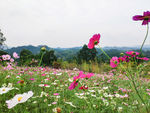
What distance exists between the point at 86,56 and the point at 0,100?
30236 millimetres

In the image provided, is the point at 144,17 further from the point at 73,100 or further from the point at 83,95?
the point at 73,100

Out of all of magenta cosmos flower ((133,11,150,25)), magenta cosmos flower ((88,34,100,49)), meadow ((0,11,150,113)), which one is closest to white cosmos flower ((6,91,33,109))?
meadow ((0,11,150,113))

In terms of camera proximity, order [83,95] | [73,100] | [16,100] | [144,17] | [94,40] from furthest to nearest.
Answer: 1. [73,100]
2. [83,95]
3. [94,40]
4. [144,17]
5. [16,100]

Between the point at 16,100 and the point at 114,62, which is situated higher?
the point at 114,62

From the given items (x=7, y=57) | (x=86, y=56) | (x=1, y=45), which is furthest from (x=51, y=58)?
(x=7, y=57)

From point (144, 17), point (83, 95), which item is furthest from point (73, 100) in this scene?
point (144, 17)

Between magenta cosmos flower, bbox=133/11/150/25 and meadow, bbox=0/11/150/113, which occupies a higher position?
magenta cosmos flower, bbox=133/11/150/25

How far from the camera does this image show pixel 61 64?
36.7 feet

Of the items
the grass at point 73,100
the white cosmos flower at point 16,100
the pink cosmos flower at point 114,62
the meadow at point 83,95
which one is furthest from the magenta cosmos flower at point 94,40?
the white cosmos flower at point 16,100

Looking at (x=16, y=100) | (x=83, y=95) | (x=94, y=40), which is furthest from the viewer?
(x=83, y=95)

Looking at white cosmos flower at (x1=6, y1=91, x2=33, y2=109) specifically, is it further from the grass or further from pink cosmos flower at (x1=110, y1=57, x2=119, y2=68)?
pink cosmos flower at (x1=110, y1=57, x2=119, y2=68)

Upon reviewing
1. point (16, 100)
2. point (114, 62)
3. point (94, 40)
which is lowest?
point (16, 100)

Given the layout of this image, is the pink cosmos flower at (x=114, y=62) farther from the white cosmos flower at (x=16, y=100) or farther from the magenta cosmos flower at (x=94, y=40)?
the white cosmos flower at (x=16, y=100)

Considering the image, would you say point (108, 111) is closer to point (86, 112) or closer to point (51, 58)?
point (86, 112)
